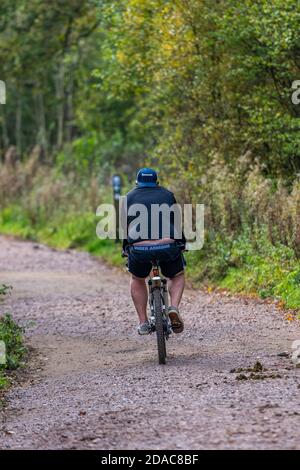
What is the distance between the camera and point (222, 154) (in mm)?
18812

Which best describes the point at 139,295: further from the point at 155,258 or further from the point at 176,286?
the point at 155,258

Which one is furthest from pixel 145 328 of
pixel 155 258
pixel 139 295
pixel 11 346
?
pixel 11 346

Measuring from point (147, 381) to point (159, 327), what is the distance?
33.1 inches

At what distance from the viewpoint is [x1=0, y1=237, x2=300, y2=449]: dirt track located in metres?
7.31

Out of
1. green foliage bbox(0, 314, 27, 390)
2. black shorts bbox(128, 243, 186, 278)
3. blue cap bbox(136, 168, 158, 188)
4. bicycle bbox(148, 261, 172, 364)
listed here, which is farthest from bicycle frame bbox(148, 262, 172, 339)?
green foliage bbox(0, 314, 27, 390)

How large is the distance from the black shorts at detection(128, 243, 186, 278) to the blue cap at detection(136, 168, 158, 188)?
693 mm

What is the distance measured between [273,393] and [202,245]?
909 centimetres

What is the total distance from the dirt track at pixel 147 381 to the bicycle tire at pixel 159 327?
0.14 m

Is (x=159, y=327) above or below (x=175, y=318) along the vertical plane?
below

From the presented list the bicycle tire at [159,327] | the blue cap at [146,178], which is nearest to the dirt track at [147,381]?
the bicycle tire at [159,327]

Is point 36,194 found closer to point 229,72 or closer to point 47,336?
point 229,72

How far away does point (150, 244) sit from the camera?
10500mm

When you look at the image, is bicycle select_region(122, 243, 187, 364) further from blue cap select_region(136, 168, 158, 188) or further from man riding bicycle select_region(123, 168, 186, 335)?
blue cap select_region(136, 168, 158, 188)

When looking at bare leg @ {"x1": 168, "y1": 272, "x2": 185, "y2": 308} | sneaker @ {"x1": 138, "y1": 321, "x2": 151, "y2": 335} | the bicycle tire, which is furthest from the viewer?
bare leg @ {"x1": 168, "y1": 272, "x2": 185, "y2": 308}
